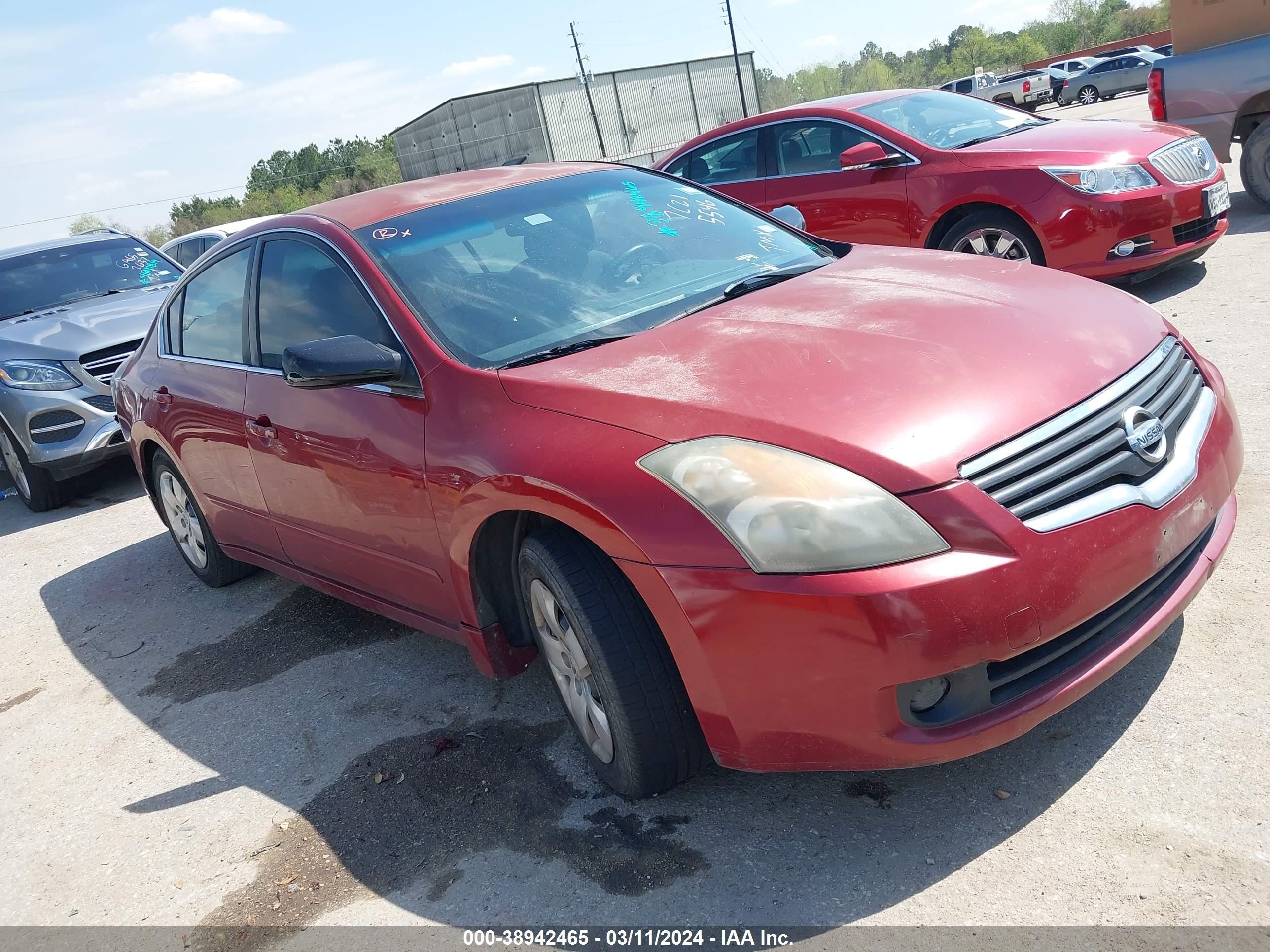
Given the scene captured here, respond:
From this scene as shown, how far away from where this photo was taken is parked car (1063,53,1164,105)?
31891 mm

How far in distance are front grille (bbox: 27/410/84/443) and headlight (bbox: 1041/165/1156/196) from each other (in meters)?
6.67

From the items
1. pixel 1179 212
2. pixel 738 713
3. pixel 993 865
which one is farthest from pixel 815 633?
pixel 1179 212

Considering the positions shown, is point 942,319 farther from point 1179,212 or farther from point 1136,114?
point 1136,114

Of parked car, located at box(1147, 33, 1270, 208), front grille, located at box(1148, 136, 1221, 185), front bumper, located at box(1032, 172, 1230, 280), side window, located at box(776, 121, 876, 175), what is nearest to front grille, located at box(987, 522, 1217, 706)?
front bumper, located at box(1032, 172, 1230, 280)

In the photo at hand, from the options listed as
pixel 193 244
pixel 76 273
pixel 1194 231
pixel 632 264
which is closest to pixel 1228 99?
pixel 1194 231

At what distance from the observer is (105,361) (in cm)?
745

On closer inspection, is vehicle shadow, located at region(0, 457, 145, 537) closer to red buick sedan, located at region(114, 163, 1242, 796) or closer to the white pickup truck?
red buick sedan, located at region(114, 163, 1242, 796)

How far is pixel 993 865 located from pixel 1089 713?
0.64 m

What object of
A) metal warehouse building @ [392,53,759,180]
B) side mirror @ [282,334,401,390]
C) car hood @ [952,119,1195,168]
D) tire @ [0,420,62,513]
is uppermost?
metal warehouse building @ [392,53,759,180]

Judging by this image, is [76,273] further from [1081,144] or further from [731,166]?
[1081,144]

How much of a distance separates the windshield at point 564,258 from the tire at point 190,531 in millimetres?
2176

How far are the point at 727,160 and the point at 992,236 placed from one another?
2355 millimetres

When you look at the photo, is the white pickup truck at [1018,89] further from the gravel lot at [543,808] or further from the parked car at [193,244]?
the gravel lot at [543,808]

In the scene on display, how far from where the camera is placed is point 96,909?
9.55 feet
